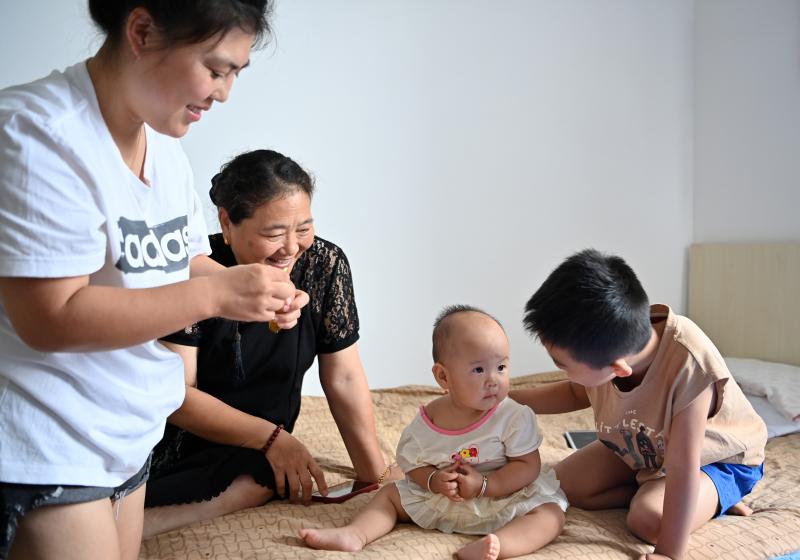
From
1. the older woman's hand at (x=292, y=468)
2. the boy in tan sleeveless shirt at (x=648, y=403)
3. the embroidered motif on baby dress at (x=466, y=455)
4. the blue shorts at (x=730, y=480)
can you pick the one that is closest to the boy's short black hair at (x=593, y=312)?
the boy in tan sleeveless shirt at (x=648, y=403)

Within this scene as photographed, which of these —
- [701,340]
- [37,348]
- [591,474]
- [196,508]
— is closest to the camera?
[37,348]

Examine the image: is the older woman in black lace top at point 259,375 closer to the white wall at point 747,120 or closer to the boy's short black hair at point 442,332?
the boy's short black hair at point 442,332

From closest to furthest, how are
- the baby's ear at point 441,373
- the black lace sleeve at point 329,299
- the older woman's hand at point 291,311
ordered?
1. the older woman's hand at point 291,311
2. the baby's ear at point 441,373
3. the black lace sleeve at point 329,299

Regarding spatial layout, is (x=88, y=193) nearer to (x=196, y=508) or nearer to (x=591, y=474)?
(x=196, y=508)

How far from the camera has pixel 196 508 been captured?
156cm

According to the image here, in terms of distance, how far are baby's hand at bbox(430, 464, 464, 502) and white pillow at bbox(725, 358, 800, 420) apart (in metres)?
1.26

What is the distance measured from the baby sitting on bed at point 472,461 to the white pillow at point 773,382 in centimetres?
107

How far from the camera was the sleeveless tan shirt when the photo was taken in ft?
4.62

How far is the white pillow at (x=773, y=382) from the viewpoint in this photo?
2.23 metres

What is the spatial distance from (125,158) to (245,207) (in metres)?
0.59

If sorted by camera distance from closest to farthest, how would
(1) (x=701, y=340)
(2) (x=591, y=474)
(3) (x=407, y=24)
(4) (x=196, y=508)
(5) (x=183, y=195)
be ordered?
(5) (x=183, y=195)
(1) (x=701, y=340)
(4) (x=196, y=508)
(2) (x=591, y=474)
(3) (x=407, y=24)

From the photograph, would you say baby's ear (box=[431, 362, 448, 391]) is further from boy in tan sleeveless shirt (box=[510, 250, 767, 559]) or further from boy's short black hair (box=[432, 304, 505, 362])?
boy in tan sleeveless shirt (box=[510, 250, 767, 559])

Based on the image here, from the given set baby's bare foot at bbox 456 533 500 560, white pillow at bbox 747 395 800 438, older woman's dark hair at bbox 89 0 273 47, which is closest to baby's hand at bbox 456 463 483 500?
baby's bare foot at bbox 456 533 500 560

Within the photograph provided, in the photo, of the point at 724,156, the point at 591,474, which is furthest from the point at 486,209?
the point at 591,474
